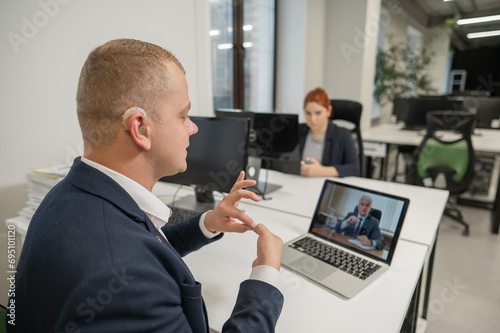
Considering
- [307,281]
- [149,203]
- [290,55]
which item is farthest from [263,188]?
[290,55]

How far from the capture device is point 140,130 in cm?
66

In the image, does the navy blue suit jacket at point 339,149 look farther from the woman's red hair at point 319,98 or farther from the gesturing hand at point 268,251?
the gesturing hand at point 268,251

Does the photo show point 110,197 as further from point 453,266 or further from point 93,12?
point 453,266

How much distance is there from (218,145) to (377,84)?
196 inches

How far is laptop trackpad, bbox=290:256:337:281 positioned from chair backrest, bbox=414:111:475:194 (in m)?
2.44

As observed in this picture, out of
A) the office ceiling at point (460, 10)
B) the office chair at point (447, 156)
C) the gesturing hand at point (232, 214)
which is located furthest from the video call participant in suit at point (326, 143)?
the office ceiling at point (460, 10)

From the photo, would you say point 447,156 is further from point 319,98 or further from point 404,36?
point 404,36

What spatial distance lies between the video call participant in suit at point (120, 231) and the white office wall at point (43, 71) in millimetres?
1096

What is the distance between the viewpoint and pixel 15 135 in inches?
59.0

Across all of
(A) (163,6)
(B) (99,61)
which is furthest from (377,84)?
(B) (99,61)

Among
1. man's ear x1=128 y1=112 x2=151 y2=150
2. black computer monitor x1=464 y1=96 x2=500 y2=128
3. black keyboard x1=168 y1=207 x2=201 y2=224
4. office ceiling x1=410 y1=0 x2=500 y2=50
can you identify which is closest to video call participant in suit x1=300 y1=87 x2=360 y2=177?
black keyboard x1=168 y1=207 x2=201 y2=224

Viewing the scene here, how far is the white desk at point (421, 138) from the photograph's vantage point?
304 cm

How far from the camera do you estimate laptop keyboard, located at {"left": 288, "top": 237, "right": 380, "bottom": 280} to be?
105cm

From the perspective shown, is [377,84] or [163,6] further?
[377,84]
